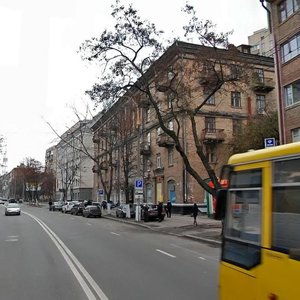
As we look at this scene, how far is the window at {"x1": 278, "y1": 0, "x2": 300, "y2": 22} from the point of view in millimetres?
25845

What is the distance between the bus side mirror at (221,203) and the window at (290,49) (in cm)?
2239

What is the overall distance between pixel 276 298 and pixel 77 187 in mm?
100622

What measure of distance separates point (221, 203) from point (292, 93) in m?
22.8

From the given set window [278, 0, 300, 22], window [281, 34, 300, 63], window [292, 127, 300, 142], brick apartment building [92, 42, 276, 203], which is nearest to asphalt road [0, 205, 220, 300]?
window [292, 127, 300, 142]

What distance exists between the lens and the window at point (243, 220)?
4.89 m

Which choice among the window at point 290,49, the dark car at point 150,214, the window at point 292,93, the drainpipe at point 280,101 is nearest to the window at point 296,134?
the drainpipe at point 280,101

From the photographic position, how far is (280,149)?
461cm

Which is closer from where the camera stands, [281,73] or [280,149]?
[280,149]

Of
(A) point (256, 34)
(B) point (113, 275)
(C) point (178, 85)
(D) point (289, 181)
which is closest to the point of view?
(D) point (289, 181)

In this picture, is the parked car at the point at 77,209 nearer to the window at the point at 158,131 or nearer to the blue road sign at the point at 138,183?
the window at the point at 158,131

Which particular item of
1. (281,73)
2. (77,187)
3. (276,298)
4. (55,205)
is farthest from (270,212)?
(77,187)

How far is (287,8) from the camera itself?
1058 inches

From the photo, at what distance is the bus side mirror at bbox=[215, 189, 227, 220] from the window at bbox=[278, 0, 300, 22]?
2293 cm

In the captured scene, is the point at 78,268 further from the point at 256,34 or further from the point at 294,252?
the point at 256,34
